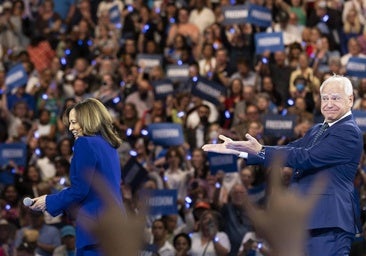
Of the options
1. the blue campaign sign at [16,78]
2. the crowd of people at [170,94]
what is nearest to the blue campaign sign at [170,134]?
the crowd of people at [170,94]

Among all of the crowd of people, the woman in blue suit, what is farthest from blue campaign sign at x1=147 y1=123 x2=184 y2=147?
the woman in blue suit

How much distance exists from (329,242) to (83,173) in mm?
1209

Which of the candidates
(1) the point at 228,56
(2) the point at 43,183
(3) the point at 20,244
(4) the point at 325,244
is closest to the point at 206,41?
(1) the point at 228,56

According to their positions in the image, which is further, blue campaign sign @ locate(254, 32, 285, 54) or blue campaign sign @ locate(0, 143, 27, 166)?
blue campaign sign @ locate(254, 32, 285, 54)

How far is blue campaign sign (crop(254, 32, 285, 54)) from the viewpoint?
10.9 meters

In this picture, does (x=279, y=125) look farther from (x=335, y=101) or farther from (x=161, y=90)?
(x=335, y=101)

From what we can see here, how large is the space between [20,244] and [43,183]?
1107 mm

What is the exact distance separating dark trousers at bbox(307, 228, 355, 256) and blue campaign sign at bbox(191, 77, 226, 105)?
5.95m

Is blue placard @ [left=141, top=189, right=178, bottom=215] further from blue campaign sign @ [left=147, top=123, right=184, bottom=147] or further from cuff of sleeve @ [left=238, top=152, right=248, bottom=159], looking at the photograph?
cuff of sleeve @ [left=238, top=152, right=248, bottom=159]

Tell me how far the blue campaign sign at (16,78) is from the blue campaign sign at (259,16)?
110 inches

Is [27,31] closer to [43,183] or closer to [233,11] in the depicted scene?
[233,11]

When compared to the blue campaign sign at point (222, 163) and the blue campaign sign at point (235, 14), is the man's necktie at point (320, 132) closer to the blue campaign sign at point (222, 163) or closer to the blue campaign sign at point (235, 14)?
the blue campaign sign at point (222, 163)

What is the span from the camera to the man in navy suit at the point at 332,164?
4545 mm

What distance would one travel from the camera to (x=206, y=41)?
1184 cm
